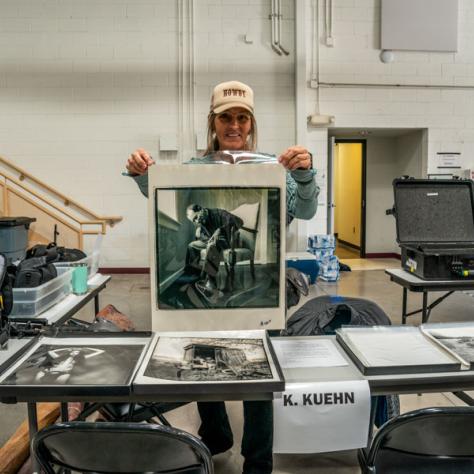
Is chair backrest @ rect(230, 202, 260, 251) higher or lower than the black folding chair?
higher

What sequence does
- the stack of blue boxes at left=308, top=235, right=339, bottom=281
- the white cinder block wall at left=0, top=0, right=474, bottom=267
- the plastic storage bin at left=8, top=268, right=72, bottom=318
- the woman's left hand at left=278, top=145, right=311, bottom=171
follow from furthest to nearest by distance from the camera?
the white cinder block wall at left=0, top=0, right=474, bottom=267 < the stack of blue boxes at left=308, top=235, right=339, bottom=281 < the plastic storage bin at left=8, top=268, right=72, bottom=318 < the woman's left hand at left=278, top=145, right=311, bottom=171

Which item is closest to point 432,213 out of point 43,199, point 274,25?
point 274,25

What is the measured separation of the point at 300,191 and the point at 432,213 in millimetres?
1860

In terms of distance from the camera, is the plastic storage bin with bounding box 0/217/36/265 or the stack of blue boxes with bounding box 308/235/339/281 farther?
the stack of blue boxes with bounding box 308/235/339/281

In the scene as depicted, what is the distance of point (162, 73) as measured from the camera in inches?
223

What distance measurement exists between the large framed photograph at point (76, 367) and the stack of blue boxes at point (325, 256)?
15.1 ft

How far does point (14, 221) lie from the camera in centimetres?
482

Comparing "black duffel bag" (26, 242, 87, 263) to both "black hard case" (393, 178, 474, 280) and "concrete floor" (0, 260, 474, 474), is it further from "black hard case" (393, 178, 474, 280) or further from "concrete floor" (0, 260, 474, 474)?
"black hard case" (393, 178, 474, 280)

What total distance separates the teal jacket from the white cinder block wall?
15.2 ft

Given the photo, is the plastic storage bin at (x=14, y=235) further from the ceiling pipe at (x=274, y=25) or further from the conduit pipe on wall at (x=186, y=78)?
the ceiling pipe at (x=274, y=25)

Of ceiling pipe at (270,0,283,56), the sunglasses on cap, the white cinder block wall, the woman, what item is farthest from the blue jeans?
ceiling pipe at (270,0,283,56)

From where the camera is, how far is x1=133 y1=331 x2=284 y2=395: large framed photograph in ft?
2.51

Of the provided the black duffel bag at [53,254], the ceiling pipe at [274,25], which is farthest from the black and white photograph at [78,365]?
the ceiling pipe at [274,25]

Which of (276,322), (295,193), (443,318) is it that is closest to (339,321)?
(295,193)
